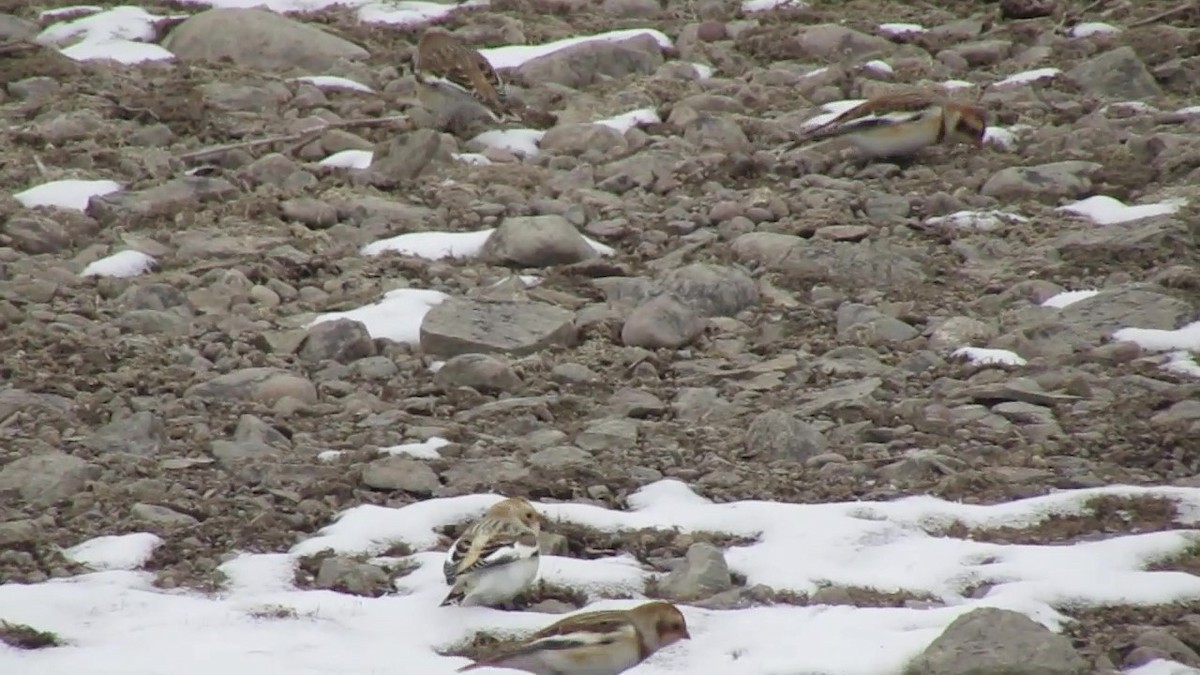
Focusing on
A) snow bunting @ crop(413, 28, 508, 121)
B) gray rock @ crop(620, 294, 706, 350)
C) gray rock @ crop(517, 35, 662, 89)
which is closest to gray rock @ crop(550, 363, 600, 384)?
gray rock @ crop(620, 294, 706, 350)

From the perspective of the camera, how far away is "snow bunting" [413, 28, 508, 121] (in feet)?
40.2

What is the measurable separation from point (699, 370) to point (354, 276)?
219cm

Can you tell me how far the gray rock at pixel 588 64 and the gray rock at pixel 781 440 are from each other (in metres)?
6.17

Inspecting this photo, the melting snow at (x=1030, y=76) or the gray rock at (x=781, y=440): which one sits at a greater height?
the gray rock at (x=781, y=440)

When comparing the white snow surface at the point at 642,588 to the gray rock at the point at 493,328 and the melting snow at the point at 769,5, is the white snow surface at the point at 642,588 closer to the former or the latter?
the gray rock at the point at 493,328

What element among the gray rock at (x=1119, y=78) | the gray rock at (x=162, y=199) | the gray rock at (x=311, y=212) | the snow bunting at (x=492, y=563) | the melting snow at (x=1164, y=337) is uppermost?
the snow bunting at (x=492, y=563)

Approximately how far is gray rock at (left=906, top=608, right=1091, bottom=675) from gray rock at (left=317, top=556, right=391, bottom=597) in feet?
6.14

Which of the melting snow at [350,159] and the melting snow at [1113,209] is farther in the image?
the melting snow at [350,159]

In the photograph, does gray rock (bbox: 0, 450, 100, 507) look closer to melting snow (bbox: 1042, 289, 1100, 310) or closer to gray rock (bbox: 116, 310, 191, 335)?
gray rock (bbox: 116, 310, 191, 335)

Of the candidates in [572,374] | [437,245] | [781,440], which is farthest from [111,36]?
[781,440]

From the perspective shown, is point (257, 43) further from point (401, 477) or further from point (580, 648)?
point (580, 648)

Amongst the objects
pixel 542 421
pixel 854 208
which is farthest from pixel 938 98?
pixel 542 421

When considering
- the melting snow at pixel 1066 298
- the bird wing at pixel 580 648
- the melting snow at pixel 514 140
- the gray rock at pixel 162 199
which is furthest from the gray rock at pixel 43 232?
the bird wing at pixel 580 648

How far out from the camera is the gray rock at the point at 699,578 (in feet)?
21.0
